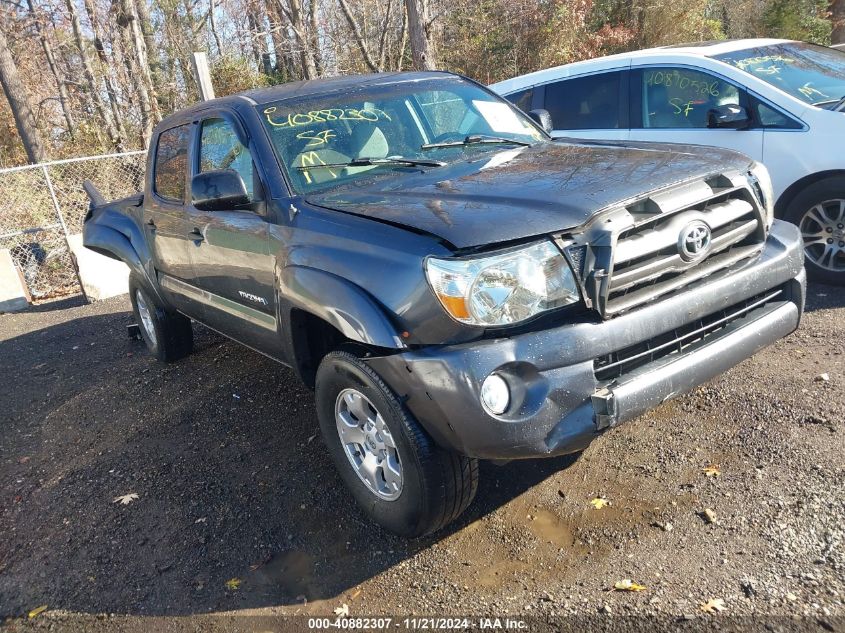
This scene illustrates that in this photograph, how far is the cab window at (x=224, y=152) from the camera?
380 centimetres

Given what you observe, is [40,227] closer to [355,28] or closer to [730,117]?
[730,117]

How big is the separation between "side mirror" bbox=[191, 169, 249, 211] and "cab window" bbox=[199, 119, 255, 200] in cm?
16

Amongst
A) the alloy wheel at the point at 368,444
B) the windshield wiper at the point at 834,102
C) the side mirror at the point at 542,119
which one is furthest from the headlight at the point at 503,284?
the windshield wiper at the point at 834,102

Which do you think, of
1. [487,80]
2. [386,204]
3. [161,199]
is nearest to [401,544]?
[386,204]

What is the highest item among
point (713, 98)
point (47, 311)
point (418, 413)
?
point (713, 98)

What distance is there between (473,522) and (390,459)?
0.51 meters

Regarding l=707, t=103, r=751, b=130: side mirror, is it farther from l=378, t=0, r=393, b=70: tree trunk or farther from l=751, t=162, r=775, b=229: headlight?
l=378, t=0, r=393, b=70: tree trunk

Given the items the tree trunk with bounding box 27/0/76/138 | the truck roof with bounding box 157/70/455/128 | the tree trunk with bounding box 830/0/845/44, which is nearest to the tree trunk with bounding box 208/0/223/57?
the tree trunk with bounding box 27/0/76/138

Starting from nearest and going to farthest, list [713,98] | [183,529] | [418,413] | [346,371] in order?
[418,413] → [346,371] → [183,529] → [713,98]

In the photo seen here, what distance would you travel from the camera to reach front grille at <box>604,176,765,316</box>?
274 cm

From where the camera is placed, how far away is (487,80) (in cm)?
1750

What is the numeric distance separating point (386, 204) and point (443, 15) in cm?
1691

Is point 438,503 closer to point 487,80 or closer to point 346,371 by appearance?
point 346,371

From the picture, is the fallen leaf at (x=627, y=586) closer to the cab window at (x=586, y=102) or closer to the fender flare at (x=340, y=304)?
the fender flare at (x=340, y=304)
